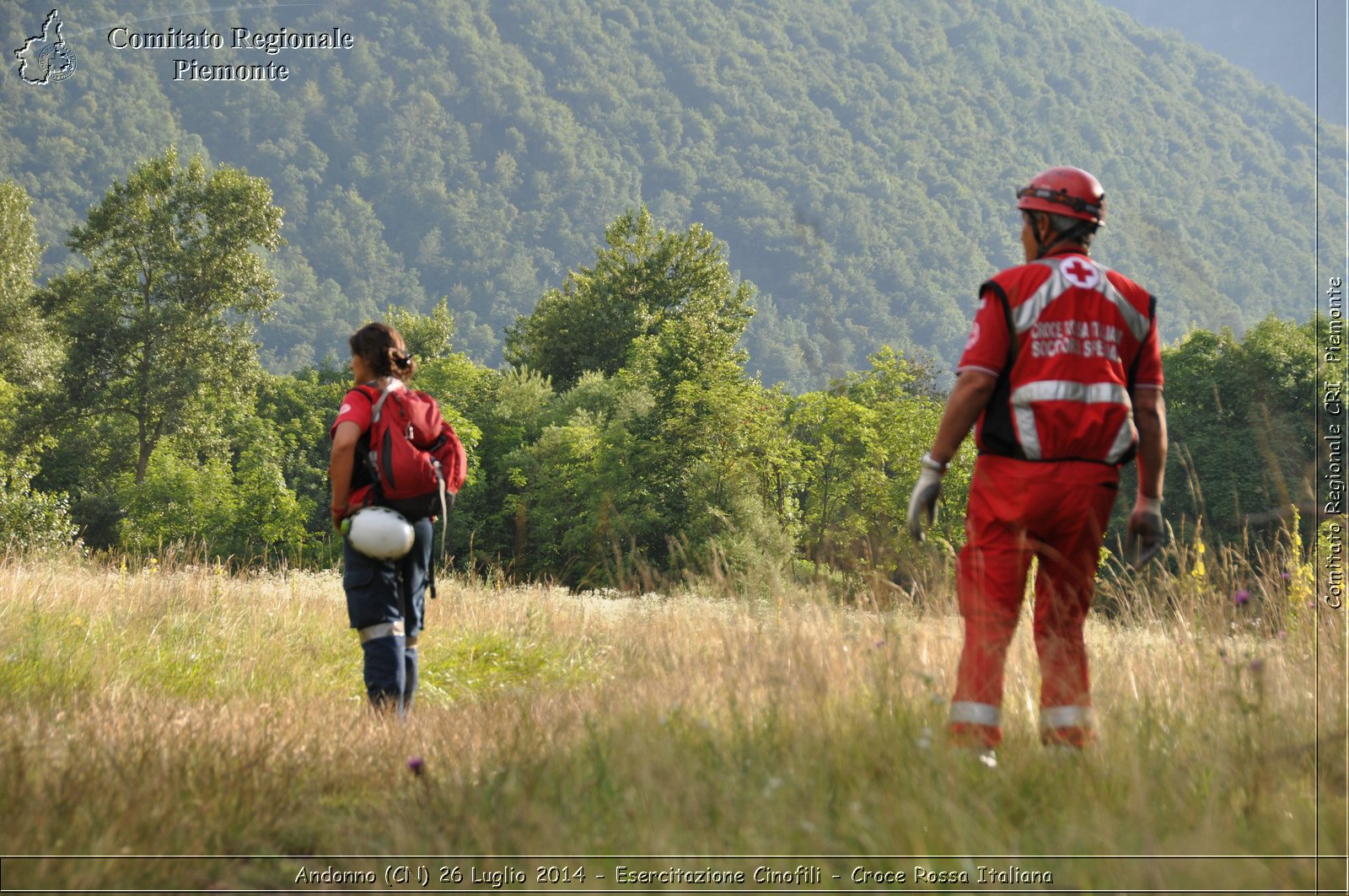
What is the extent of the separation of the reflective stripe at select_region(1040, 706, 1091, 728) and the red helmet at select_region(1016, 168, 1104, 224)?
1681 millimetres

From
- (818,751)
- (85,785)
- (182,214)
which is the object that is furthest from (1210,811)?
(182,214)

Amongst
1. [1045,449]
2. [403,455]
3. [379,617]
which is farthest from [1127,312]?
[379,617]

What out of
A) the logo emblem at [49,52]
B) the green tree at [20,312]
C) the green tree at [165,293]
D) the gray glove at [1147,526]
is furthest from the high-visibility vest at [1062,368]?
the green tree at [20,312]

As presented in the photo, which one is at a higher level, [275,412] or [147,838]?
[275,412]

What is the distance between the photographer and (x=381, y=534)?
16.8ft

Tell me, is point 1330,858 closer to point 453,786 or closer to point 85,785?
point 453,786

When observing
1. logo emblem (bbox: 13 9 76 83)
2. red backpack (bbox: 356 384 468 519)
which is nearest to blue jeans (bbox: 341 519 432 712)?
red backpack (bbox: 356 384 468 519)

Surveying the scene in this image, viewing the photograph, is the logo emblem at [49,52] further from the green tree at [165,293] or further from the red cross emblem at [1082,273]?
the red cross emblem at [1082,273]

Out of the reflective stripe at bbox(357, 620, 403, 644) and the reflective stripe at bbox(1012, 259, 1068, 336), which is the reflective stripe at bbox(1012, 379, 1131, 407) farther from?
the reflective stripe at bbox(357, 620, 403, 644)

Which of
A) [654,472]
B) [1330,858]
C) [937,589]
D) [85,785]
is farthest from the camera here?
[654,472]

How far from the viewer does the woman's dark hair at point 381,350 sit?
543 centimetres

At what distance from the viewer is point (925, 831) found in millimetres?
2611

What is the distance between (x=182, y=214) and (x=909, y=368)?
30.8 m

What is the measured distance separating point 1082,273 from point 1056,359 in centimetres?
33
